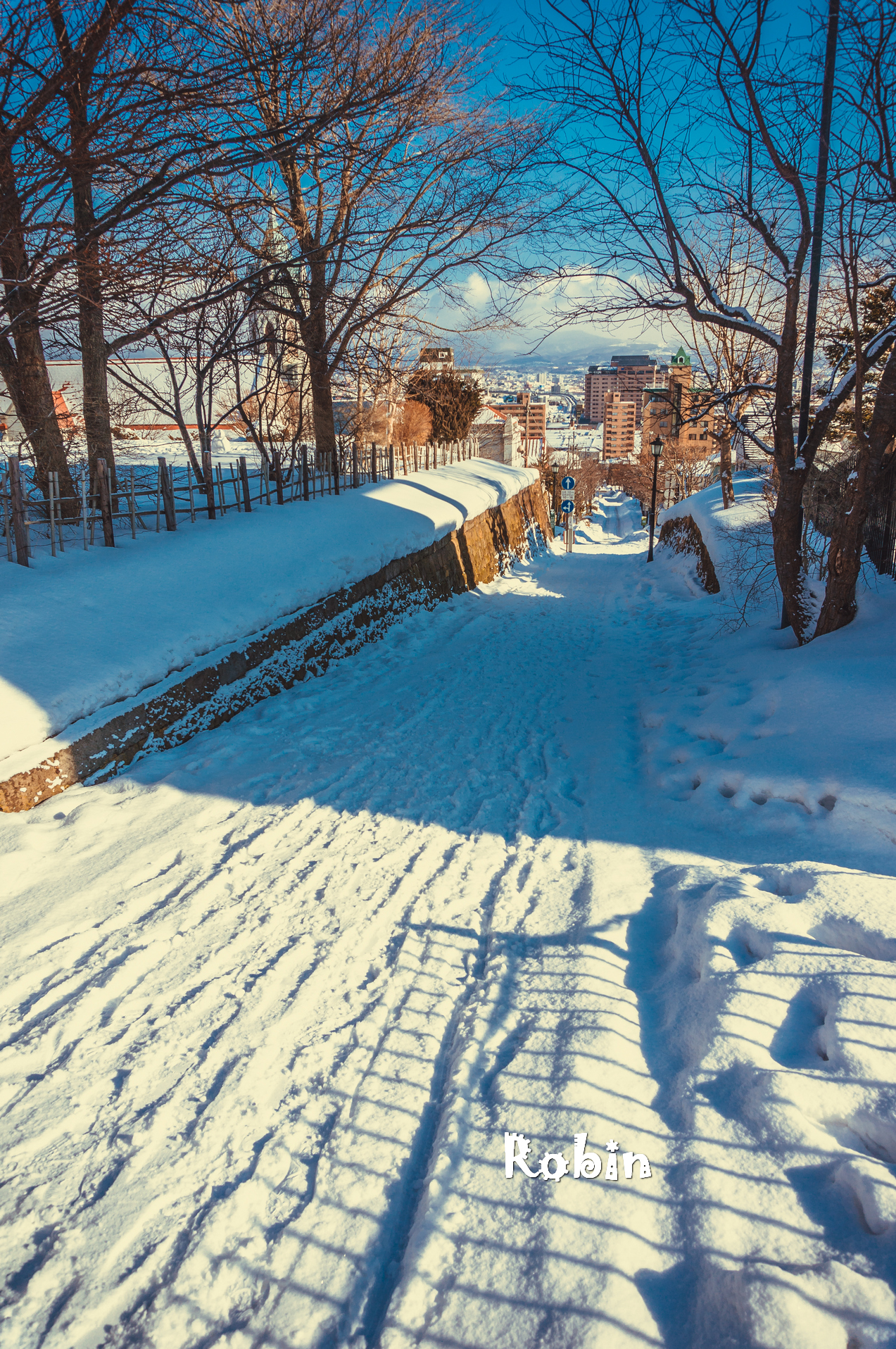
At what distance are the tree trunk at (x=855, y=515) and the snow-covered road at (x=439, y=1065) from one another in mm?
2652

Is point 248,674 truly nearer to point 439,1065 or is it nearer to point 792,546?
point 439,1065

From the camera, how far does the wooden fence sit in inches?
281

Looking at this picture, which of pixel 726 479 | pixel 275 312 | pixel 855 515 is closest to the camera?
pixel 855 515

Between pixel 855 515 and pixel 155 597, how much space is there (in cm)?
646

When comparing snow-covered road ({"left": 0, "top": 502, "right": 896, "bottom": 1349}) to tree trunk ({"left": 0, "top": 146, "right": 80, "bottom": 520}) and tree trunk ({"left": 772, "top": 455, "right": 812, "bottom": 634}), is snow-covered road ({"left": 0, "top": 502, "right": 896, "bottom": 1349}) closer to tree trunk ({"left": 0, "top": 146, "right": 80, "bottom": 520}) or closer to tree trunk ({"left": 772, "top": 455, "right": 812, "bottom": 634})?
tree trunk ({"left": 772, "top": 455, "right": 812, "bottom": 634})

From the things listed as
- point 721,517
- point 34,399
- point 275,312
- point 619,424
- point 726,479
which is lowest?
point 721,517

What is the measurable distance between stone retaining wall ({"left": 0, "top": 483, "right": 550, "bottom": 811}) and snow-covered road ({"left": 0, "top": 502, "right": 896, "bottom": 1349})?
265 millimetres

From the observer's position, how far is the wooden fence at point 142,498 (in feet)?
23.4

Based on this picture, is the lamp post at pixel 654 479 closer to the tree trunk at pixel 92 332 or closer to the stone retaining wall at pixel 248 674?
the stone retaining wall at pixel 248 674

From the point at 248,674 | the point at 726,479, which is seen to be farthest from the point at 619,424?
the point at 248,674

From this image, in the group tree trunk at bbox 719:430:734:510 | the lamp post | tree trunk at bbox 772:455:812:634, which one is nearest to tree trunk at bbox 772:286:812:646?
tree trunk at bbox 772:455:812:634

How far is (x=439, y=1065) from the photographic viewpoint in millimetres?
2768

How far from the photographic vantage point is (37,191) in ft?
20.6

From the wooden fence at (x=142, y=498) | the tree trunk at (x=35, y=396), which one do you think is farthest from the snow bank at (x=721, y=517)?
the tree trunk at (x=35, y=396)
